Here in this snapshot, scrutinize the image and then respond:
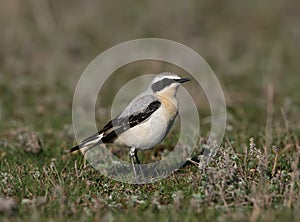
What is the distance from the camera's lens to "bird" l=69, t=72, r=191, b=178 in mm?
6707

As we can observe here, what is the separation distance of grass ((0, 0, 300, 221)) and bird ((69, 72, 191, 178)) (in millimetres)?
518

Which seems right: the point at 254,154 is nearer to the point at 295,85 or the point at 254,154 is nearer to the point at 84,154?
the point at 84,154

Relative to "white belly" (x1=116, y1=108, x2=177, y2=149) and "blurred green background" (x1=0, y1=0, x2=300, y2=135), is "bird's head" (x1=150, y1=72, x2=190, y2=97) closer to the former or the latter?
"white belly" (x1=116, y1=108, x2=177, y2=149)

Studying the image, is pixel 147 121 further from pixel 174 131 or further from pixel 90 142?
Answer: pixel 174 131

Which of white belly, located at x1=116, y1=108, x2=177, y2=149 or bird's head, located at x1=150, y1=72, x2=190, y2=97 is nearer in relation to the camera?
white belly, located at x1=116, y1=108, x2=177, y2=149

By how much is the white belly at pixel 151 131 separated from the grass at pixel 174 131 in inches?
20.1

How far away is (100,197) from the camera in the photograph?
18.2ft

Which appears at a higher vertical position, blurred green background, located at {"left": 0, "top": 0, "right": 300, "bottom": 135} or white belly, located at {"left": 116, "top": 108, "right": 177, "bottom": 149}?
blurred green background, located at {"left": 0, "top": 0, "right": 300, "bottom": 135}

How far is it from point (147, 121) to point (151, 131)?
0.56 ft

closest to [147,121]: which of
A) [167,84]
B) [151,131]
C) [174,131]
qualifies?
[151,131]

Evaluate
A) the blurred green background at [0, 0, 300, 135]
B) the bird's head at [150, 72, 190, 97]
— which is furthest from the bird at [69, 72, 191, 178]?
the blurred green background at [0, 0, 300, 135]

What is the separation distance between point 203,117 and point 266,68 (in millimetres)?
4898

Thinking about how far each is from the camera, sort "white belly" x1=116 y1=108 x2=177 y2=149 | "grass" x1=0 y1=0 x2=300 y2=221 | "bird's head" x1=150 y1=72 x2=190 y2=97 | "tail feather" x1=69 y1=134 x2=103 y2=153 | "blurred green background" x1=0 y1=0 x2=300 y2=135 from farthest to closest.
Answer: "blurred green background" x1=0 y1=0 x2=300 y2=135, "bird's head" x1=150 y1=72 x2=190 y2=97, "tail feather" x1=69 y1=134 x2=103 y2=153, "white belly" x1=116 y1=108 x2=177 y2=149, "grass" x1=0 y1=0 x2=300 y2=221

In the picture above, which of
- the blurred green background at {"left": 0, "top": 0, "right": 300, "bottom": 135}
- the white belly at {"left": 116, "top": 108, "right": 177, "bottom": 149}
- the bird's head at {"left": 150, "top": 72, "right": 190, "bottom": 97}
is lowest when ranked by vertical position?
the white belly at {"left": 116, "top": 108, "right": 177, "bottom": 149}
